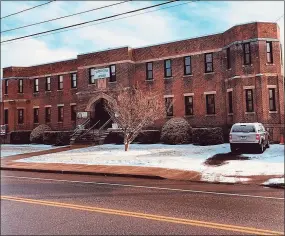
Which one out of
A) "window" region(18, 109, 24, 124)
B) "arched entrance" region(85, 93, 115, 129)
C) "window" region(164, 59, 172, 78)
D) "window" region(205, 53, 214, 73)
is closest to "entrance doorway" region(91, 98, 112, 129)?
"arched entrance" region(85, 93, 115, 129)

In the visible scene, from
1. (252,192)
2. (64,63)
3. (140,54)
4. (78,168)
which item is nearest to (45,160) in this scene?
(78,168)

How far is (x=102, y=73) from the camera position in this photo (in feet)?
106

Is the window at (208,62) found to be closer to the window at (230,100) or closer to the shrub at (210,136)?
the window at (230,100)

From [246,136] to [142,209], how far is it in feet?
38.0

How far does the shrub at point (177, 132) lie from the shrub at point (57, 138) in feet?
34.2

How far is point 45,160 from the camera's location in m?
19.8

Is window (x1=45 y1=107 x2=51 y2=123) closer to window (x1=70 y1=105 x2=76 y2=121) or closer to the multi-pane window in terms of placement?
window (x1=70 y1=105 x2=76 y2=121)

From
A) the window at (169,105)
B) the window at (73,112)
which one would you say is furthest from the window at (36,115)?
the window at (169,105)

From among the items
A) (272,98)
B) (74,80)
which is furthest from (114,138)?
(272,98)

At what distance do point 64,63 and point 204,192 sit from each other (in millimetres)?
30159

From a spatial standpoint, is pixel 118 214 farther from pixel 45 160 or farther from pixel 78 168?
pixel 45 160

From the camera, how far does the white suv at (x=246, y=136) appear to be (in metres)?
16.8

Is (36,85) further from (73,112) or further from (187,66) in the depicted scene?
(187,66)

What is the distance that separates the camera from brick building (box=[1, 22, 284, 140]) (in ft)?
82.9
